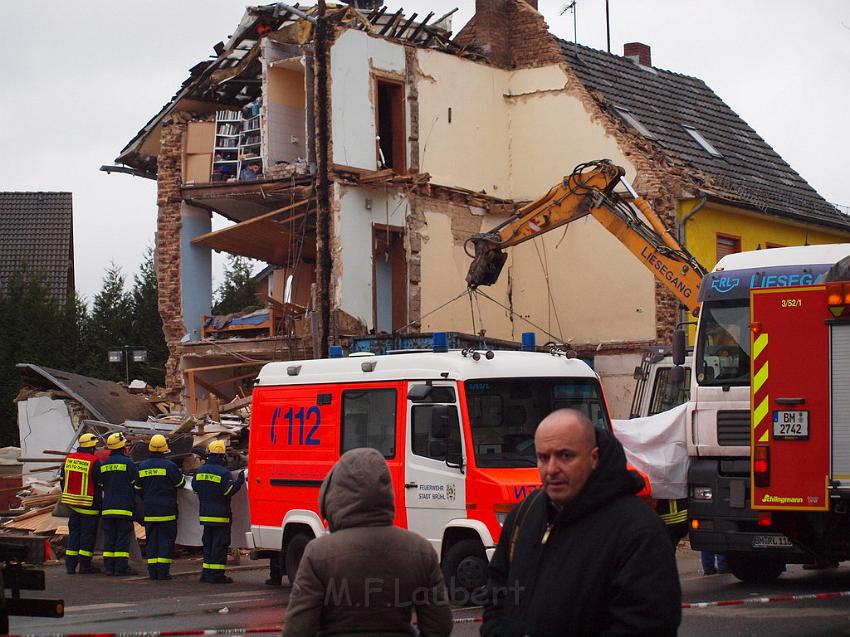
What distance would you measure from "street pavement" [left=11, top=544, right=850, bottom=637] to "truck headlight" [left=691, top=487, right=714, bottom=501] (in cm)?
102

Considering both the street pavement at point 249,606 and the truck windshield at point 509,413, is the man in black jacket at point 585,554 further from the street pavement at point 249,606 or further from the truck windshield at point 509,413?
the truck windshield at point 509,413

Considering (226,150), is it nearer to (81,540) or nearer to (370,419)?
(81,540)

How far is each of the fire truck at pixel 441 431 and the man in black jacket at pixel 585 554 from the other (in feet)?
24.7

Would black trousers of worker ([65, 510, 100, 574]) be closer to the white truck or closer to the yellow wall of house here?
the white truck

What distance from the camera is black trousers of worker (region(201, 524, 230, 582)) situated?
52.4 ft

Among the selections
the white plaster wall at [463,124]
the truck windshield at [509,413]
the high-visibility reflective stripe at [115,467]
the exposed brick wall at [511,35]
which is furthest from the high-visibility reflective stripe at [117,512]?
the exposed brick wall at [511,35]

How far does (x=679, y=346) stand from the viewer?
14.3 metres

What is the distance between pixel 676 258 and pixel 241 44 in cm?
1346

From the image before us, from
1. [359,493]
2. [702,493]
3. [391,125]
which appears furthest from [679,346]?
[391,125]

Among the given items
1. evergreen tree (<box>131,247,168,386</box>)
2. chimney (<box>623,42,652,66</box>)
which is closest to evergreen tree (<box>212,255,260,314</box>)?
evergreen tree (<box>131,247,168,386</box>)

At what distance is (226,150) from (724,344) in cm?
1800

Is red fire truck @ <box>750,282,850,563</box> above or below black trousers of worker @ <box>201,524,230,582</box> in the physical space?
above

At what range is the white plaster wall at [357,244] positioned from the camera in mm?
27344

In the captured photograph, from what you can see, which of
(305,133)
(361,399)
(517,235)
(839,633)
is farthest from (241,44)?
(839,633)
